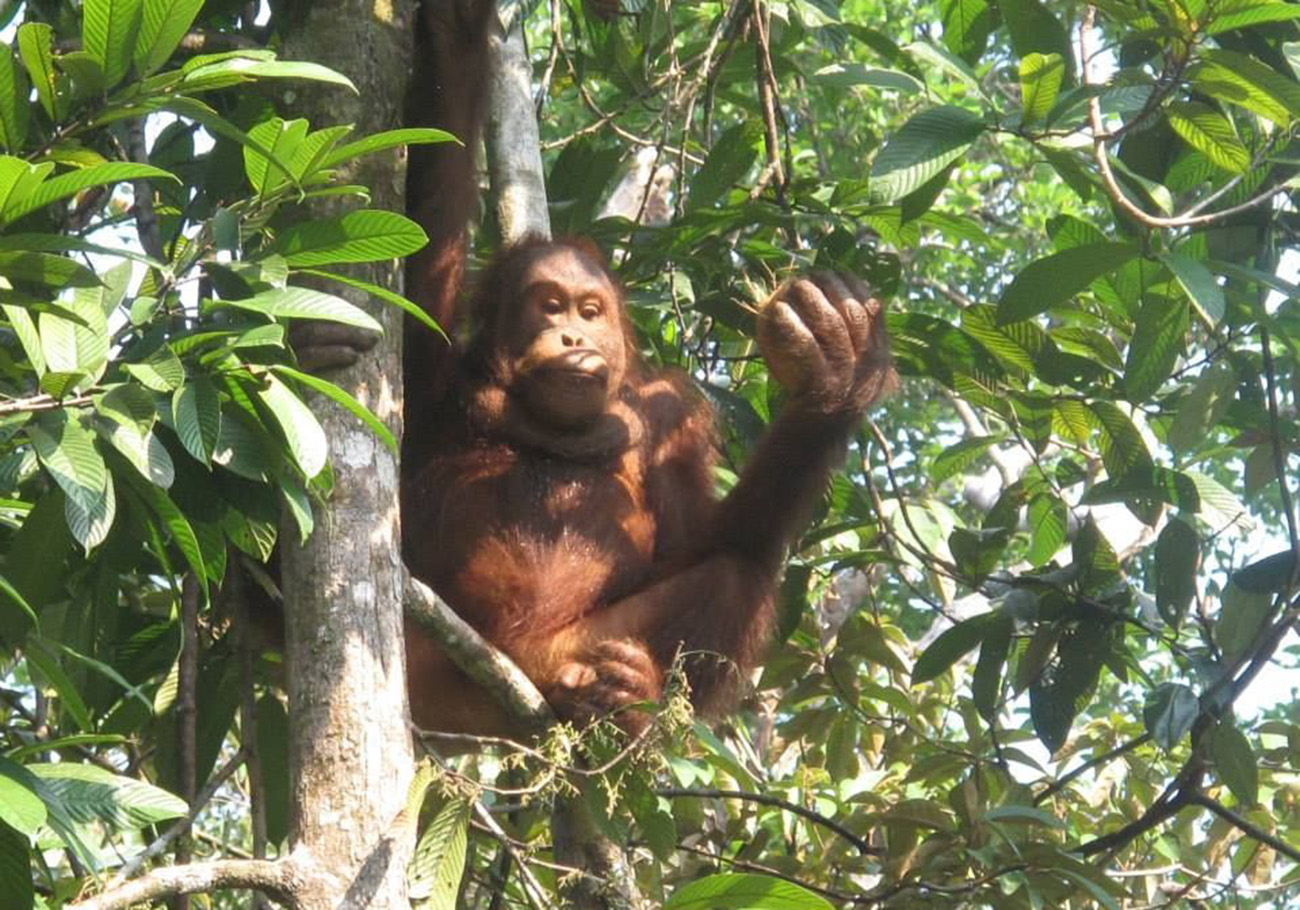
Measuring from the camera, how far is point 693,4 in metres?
5.72

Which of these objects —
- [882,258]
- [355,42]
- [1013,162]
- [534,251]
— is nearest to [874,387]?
[882,258]

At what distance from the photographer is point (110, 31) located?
89.3 inches

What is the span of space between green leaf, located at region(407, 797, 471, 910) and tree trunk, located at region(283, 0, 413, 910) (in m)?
0.18

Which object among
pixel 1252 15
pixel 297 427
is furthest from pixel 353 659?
pixel 1252 15

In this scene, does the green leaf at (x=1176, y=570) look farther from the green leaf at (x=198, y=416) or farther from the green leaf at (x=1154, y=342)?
the green leaf at (x=198, y=416)

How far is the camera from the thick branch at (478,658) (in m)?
3.21

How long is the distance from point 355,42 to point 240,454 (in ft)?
3.87

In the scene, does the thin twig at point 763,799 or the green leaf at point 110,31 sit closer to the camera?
the green leaf at point 110,31

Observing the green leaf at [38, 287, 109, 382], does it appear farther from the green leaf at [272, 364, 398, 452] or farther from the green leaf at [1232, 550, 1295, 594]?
the green leaf at [1232, 550, 1295, 594]

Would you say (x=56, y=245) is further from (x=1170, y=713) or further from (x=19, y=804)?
(x=1170, y=713)

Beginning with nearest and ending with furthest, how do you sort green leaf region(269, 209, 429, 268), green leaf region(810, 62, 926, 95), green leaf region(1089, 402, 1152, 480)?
green leaf region(269, 209, 429, 268) < green leaf region(810, 62, 926, 95) < green leaf region(1089, 402, 1152, 480)

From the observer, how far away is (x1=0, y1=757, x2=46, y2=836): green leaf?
204 centimetres

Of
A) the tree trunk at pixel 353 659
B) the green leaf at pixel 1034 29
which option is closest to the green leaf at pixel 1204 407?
the green leaf at pixel 1034 29

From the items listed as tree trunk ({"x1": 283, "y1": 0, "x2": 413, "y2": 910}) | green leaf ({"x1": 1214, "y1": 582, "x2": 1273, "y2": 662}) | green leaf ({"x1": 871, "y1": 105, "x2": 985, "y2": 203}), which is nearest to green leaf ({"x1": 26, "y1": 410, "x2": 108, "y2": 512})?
tree trunk ({"x1": 283, "y1": 0, "x2": 413, "y2": 910})
